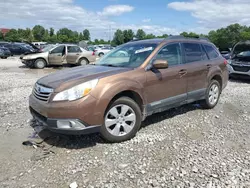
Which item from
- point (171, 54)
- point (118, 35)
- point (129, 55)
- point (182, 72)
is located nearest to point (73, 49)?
point (129, 55)

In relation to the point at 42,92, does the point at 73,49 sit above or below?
above

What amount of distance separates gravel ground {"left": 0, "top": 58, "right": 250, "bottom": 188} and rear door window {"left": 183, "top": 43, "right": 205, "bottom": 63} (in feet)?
4.24

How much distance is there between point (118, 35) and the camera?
253 ft

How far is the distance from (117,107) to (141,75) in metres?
0.72

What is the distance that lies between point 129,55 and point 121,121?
1.45 m

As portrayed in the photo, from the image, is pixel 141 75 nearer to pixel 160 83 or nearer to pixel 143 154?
pixel 160 83

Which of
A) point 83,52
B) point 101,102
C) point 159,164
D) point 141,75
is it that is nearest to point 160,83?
point 141,75

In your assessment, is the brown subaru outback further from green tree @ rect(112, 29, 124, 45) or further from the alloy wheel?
green tree @ rect(112, 29, 124, 45)

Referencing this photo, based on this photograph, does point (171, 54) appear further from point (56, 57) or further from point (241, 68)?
point (56, 57)

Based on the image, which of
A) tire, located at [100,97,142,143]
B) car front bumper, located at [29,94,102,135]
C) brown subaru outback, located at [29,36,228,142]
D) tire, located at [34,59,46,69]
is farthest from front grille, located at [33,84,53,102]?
tire, located at [34,59,46,69]

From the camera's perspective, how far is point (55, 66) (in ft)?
53.7

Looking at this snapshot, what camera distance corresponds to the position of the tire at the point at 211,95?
5882mm

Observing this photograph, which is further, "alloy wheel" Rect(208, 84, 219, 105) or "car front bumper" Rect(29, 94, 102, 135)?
"alloy wheel" Rect(208, 84, 219, 105)

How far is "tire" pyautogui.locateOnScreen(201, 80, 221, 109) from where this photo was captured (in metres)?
5.88
